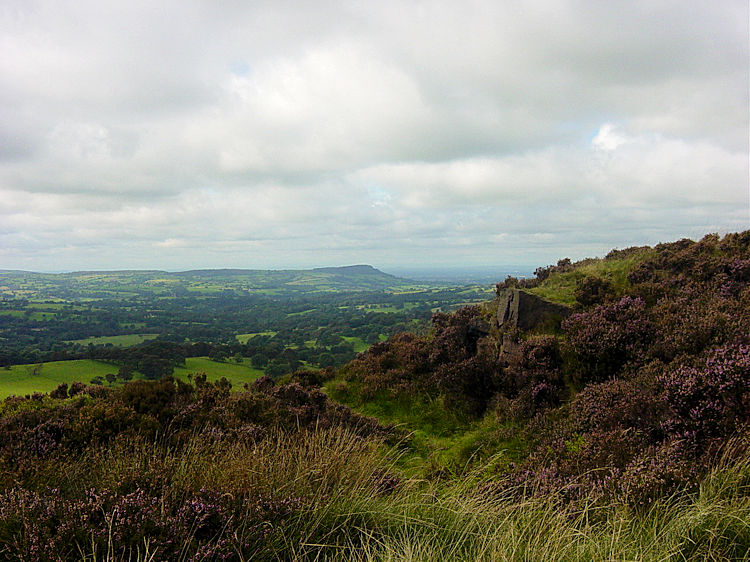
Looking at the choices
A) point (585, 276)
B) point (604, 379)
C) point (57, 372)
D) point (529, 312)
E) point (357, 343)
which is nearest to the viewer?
point (604, 379)

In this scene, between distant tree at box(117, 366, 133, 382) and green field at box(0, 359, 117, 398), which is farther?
distant tree at box(117, 366, 133, 382)

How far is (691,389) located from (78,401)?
34.8 feet

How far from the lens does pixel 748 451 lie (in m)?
3.99

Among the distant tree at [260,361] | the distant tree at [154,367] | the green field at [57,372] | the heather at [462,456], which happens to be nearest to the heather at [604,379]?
the heather at [462,456]

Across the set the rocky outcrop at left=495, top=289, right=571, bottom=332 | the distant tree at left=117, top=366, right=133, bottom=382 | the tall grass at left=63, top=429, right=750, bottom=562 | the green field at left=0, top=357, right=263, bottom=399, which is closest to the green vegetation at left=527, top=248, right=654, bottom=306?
the rocky outcrop at left=495, top=289, right=571, bottom=332

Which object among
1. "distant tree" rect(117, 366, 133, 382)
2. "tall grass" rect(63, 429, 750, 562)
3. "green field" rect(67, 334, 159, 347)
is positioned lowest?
"green field" rect(67, 334, 159, 347)

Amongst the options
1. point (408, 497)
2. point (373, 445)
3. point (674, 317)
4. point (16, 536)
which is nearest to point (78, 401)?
point (16, 536)

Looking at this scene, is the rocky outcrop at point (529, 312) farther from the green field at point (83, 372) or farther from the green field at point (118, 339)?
the green field at point (118, 339)

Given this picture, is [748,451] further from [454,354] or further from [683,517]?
[454,354]

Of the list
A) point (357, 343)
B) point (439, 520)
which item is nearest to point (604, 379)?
point (439, 520)

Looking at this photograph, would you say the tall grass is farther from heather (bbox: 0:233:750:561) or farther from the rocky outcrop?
the rocky outcrop

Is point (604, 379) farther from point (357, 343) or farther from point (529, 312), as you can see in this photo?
point (357, 343)

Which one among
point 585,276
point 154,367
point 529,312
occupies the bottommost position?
point 154,367

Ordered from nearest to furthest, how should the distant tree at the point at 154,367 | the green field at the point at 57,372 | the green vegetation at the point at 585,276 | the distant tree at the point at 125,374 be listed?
the green vegetation at the point at 585,276
the green field at the point at 57,372
the distant tree at the point at 125,374
the distant tree at the point at 154,367
